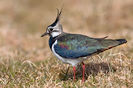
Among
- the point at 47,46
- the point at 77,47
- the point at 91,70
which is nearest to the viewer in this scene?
the point at 77,47

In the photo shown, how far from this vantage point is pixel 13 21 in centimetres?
1532

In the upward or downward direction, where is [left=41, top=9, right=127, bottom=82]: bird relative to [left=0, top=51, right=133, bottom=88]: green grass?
upward

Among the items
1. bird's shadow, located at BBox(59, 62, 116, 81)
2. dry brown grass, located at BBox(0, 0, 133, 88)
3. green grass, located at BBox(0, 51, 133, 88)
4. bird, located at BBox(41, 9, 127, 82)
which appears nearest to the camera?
bird, located at BBox(41, 9, 127, 82)

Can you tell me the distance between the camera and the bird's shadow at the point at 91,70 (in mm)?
6722

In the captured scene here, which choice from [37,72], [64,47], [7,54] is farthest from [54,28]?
[7,54]

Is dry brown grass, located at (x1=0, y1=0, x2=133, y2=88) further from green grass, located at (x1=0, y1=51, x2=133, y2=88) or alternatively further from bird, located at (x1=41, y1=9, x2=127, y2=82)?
bird, located at (x1=41, y1=9, x2=127, y2=82)

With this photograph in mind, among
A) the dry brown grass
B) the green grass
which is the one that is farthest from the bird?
the dry brown grass

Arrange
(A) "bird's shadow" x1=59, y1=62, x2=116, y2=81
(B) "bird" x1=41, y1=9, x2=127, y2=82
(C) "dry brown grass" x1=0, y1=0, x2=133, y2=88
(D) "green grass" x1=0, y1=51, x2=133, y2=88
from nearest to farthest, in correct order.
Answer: (B) "bird" x1=41, y1=9, x2=127, y2=82, (D) "green grass" x1=0, y1=51, x2=133, y2=88, (C) "dry brown grass" x1=0, y1=0, x2=133, y2=88, (A) "bird's shadow" x1=59, y1=62, x2=116, y2=81

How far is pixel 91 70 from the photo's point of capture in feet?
22.5

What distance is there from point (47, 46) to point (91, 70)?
12.9ft

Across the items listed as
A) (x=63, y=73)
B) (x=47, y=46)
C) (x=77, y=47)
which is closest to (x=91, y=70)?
(x=63, y=73)

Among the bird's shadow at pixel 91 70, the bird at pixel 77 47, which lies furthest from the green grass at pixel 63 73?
the bird at pixel 77 47

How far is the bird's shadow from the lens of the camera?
672 centimetres

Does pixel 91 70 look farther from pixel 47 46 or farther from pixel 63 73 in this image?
pixel 47 46
